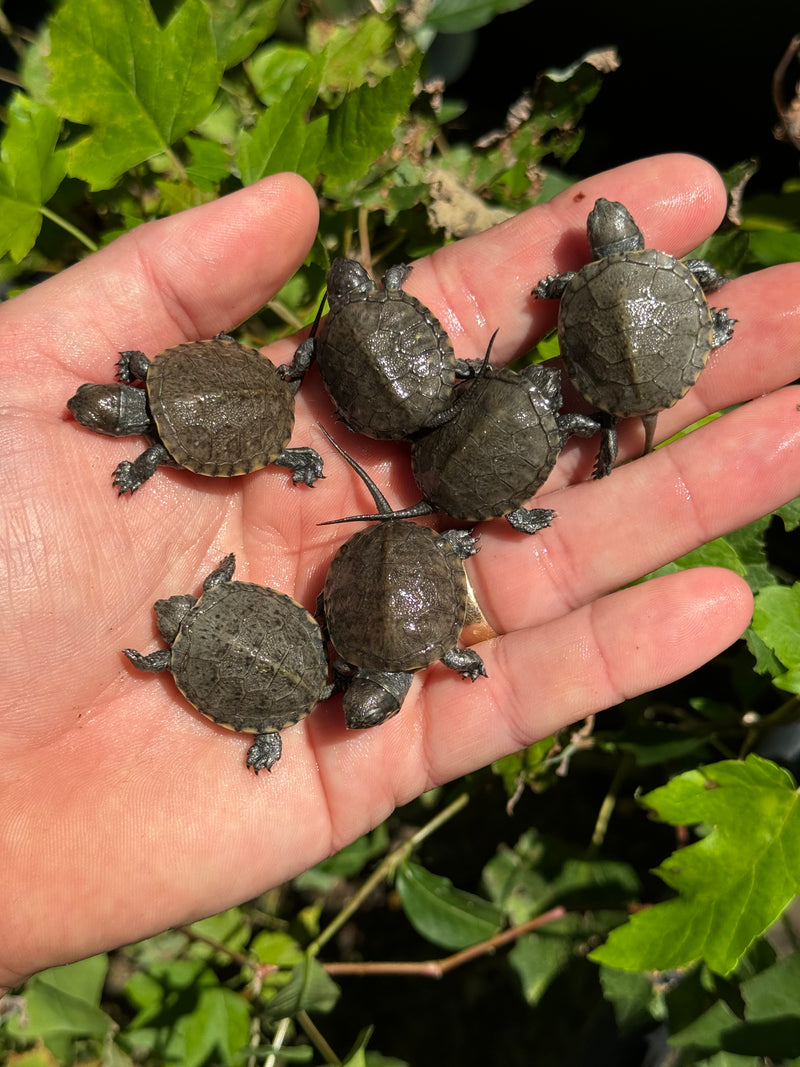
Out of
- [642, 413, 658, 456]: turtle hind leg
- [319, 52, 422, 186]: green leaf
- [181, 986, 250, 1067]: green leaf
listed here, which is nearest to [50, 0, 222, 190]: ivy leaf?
[319, 52, 422, 186]: green leaf

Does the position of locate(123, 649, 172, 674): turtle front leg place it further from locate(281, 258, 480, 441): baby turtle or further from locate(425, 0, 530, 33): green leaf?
locate(425, 0, 530, 33): green leaf

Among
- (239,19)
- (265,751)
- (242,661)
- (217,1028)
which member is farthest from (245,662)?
(239,19)

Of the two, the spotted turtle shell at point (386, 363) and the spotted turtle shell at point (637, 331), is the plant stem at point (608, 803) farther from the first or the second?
the spotted turtle shell at point (386, 363)

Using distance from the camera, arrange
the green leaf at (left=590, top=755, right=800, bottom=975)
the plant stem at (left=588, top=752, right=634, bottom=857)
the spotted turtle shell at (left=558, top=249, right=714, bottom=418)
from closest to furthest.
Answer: the green leaf at (left=590, top=755, right=800, bottom=975) → the spotted turtle shell at (left=558, top=249, right=714, bottom=418) → the plant stem at (left=588, top=752, right=634, bottom=857)

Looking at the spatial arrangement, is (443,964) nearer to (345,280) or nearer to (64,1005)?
(64,1005)

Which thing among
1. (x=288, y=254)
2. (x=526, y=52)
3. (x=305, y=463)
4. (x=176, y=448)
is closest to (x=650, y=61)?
(x=526, y=52)
